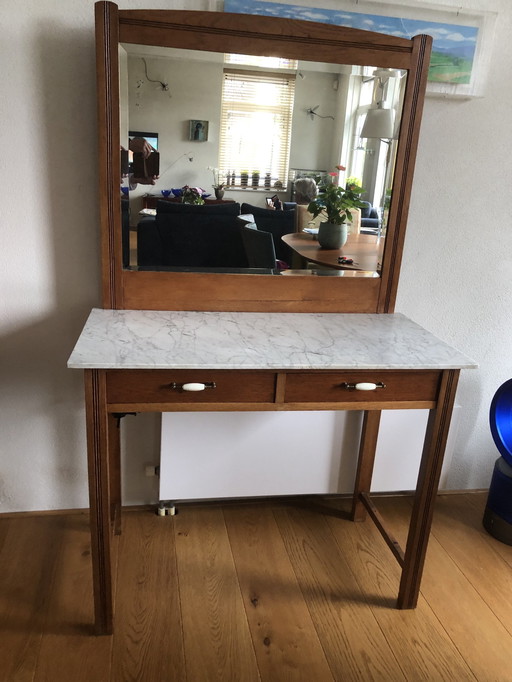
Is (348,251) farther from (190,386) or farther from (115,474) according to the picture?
(115,474)

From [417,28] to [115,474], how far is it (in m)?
1.77

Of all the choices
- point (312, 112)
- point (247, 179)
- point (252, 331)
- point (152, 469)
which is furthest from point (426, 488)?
point (312, 112)

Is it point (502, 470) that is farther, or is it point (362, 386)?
point (502, 470)

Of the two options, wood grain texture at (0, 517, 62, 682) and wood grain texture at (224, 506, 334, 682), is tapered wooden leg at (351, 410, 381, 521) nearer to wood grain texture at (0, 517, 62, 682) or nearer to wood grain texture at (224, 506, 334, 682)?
wood grain texture at (224, 506, 334, 682)

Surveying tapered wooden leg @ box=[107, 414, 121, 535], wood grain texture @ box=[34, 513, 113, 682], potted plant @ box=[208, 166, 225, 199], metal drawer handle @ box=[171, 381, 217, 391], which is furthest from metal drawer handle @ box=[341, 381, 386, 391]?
wood grain texture @ box=[34, 513, 113, 682]

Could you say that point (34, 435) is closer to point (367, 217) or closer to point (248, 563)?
point (248, 563)

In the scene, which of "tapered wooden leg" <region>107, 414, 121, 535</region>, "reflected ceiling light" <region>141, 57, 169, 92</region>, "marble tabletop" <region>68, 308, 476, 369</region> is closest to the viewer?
"marble tabletop" <region>68, 308, 476, 369</region>

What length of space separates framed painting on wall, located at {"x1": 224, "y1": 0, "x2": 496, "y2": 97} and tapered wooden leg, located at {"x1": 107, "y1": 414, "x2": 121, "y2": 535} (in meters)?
1.40

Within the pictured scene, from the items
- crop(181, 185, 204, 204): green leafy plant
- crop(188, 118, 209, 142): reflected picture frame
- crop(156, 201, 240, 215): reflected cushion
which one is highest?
crop(188, 118, 209, 142): reflected picture frame

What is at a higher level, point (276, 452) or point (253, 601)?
point (276, 452)

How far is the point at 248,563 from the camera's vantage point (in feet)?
6.49

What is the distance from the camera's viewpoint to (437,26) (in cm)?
186

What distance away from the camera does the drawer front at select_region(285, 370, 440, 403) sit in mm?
1562

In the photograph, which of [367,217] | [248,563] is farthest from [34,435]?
[367,217]
